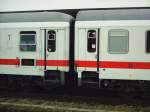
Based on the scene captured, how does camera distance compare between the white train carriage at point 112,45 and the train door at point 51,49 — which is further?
the train door at point 51,49

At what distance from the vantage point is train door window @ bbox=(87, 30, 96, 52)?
57.0 ft

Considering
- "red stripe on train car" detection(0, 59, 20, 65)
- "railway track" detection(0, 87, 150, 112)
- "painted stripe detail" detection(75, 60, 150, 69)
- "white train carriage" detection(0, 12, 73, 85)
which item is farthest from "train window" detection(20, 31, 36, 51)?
"painted stripe detail" detection(75, 60, 150, 69)

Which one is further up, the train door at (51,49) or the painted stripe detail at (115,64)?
the train door at (51,49)

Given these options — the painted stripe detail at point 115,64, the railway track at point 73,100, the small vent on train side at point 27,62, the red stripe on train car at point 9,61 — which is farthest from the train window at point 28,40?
the painted stripe detail at point 115,64

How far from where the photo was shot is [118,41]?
1695 centimetres

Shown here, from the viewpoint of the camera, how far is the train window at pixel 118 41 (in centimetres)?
1686

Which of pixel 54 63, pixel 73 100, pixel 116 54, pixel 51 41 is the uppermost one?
pixel 51 41

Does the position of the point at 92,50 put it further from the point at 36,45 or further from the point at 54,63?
the point at 36,45

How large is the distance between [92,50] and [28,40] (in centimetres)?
284

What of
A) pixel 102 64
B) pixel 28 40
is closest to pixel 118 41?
pixel 102 64

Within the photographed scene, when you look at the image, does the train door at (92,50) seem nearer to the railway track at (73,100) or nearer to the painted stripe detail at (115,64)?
the painted stripe detail at (115,64)

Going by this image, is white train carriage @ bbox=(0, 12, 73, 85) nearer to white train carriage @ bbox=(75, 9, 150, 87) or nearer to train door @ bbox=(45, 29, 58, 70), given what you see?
train door @ bbox=(45, 29, 58, 70)

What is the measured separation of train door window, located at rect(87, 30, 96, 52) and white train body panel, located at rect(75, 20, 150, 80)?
0.12 metres

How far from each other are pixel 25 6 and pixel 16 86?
3.46 metres
